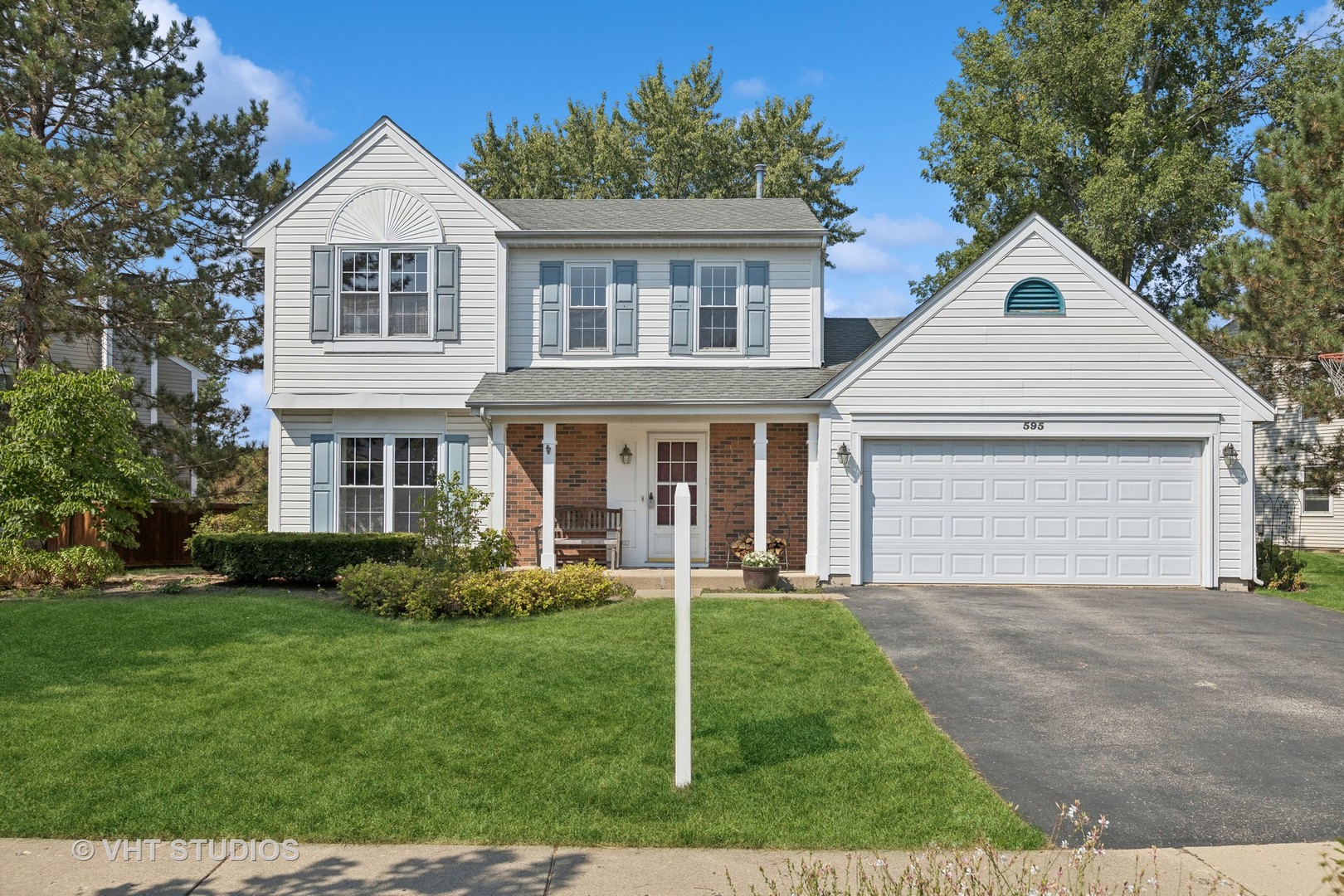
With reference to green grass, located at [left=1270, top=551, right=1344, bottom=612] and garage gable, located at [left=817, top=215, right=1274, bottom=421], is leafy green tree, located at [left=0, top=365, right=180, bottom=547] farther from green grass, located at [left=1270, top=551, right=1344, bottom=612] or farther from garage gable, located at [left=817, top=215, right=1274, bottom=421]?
green grass, located at [left=1270, top=551, right=1344, bottom=612]

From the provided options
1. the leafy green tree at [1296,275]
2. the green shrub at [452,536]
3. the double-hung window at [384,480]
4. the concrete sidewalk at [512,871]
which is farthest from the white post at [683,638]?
the leafy green tree at [1296,275]

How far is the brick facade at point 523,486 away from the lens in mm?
15977

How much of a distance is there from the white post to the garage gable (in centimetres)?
852

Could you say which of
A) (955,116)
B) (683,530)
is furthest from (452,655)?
(955,116)

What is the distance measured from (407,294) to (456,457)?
2.97 meters

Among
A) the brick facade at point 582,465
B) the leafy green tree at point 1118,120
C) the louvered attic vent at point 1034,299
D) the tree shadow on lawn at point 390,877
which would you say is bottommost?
the tree shadow on lawn at point 390,877

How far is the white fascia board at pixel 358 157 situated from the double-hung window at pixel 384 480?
3.93 metres

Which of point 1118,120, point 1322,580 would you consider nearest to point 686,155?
point 1118,120

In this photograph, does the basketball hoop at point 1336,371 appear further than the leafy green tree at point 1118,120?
No

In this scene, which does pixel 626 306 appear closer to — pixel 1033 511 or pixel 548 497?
pixel 548 497

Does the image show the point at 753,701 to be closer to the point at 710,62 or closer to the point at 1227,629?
the point at 1227,629

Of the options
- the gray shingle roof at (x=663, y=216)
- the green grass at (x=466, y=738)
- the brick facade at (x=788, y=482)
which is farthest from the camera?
the gray shingle roof at (x=663, y=216)

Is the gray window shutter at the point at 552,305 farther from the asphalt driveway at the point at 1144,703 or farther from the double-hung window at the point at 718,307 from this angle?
the asphalt driveway at the point at 1144,703

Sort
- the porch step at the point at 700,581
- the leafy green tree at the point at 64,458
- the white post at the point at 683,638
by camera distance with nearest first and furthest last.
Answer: the white post at the point at 683,638, the leafy green tree at the point at 64,458, the porch step at the point at 700,581
